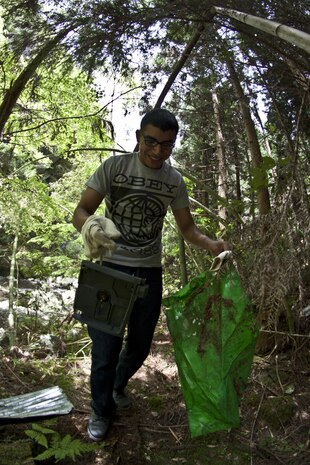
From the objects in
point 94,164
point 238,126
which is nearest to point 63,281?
point 94,164

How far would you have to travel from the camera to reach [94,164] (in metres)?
8.08

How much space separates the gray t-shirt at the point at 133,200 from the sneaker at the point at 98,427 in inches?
37.6

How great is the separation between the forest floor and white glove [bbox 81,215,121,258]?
1.02m

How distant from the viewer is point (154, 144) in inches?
91.1

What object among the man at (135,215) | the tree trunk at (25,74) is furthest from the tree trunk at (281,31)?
the tree trunk at (25,74)

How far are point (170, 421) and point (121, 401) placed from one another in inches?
14.4

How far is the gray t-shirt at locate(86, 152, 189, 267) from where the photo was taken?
7.87 feet

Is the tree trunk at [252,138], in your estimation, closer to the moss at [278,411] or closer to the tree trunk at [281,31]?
the tree trunk at [281,31]

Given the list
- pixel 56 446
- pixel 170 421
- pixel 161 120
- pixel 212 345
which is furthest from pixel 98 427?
pixel 161 120

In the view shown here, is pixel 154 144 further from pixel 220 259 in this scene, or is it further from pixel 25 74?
pixel 25 74

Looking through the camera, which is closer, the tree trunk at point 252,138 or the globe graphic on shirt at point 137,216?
the globe graphic on shirt at point 137,216

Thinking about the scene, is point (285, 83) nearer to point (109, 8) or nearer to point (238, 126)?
point (109, 8)

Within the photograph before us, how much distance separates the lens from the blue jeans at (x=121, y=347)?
2385mm

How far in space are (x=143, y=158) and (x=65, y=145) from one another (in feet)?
18.6
